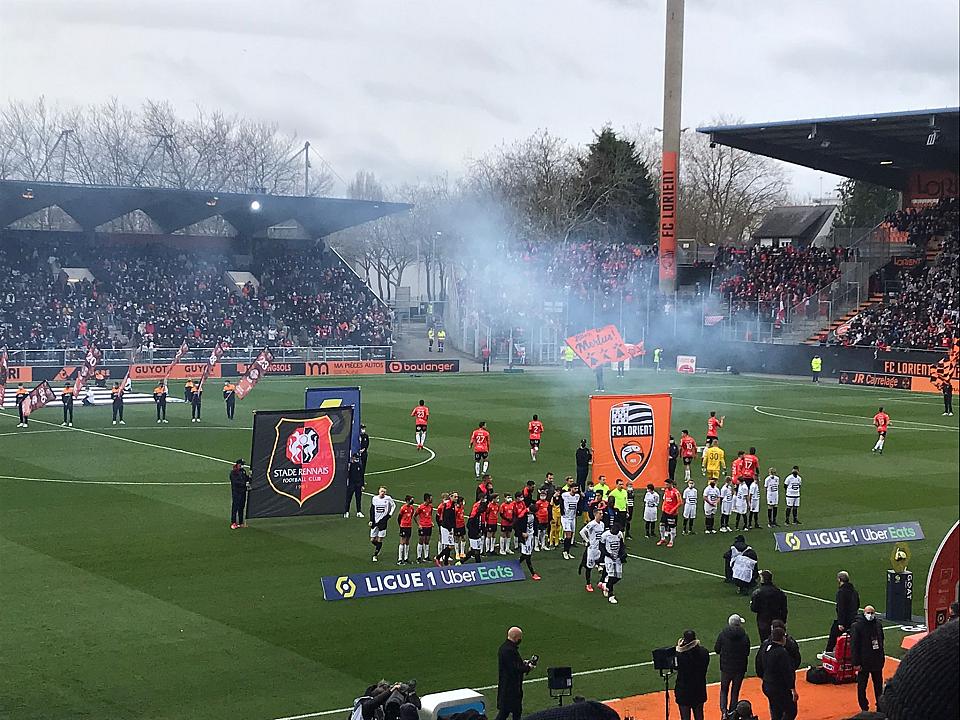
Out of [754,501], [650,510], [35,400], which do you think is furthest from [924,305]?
[35,400]

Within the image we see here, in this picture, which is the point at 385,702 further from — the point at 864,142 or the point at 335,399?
the point at 864,142

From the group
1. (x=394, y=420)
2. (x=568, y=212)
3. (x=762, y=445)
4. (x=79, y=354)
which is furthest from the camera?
(x=568, y=212)

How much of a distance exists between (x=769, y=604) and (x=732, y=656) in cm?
233

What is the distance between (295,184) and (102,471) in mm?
50687

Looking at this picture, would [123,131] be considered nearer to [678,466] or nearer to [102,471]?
[102,471]

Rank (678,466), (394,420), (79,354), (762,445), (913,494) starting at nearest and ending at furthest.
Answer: (913,494) → (678,466) → (762,445) → (394,420) → (79,354)

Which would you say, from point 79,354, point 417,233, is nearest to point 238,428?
point 79,354

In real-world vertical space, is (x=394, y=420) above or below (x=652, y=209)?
below

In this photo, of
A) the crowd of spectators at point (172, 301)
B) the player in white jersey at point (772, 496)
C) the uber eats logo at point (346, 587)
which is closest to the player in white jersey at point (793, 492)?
the player in white jersey at point (772, 496)

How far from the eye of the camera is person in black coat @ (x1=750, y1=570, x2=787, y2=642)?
54.5 feet

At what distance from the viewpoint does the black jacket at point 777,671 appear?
13453mm

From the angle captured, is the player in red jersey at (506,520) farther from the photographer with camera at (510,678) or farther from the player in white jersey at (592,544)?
the photographer with camera at (510,678)

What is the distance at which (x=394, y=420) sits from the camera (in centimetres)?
4475

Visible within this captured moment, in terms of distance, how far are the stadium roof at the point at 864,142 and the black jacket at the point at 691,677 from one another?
41928mm
